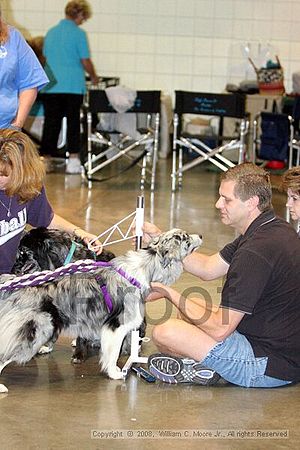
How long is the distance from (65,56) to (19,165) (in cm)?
609

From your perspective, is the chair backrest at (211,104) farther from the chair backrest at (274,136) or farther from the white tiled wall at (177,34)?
the white tiled wall at (177,34)

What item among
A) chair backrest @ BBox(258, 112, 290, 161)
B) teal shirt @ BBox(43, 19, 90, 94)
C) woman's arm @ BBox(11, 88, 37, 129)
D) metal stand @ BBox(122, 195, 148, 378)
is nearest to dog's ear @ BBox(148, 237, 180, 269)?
metal stand @ BBox(122, 195, 148, 378)

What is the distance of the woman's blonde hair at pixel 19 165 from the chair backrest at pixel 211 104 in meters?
5.26

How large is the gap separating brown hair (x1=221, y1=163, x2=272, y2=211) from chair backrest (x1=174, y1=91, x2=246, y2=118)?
17.5 feet

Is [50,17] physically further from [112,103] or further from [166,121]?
[112,103]

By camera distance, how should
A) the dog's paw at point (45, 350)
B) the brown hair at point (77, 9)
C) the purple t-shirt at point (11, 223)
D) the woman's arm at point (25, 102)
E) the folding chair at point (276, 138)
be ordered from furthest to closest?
1. the brown hair at point (77, 9)
2. the folding chair at point (276, 138)
3. the woman's arm at point (25, 102)
4. the dog's paw at point (45, 350)
5. the purple t-shirt at point (11, 223)

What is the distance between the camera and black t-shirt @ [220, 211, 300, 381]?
11.9 ft

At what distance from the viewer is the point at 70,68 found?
9.88 m

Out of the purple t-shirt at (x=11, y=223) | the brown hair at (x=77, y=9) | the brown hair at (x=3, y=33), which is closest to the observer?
the purple t-shirt at (x=11, y=223)

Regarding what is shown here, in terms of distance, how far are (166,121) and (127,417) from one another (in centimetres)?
784

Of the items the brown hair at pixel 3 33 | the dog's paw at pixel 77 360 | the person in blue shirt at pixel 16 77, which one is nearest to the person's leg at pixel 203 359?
the dog's paw at pixel 77 360

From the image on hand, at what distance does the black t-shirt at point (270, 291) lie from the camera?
364 centimetres

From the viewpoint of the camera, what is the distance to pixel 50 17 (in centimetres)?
1188

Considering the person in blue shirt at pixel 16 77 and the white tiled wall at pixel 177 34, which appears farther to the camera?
the white tiled wall at pixel 177 34
